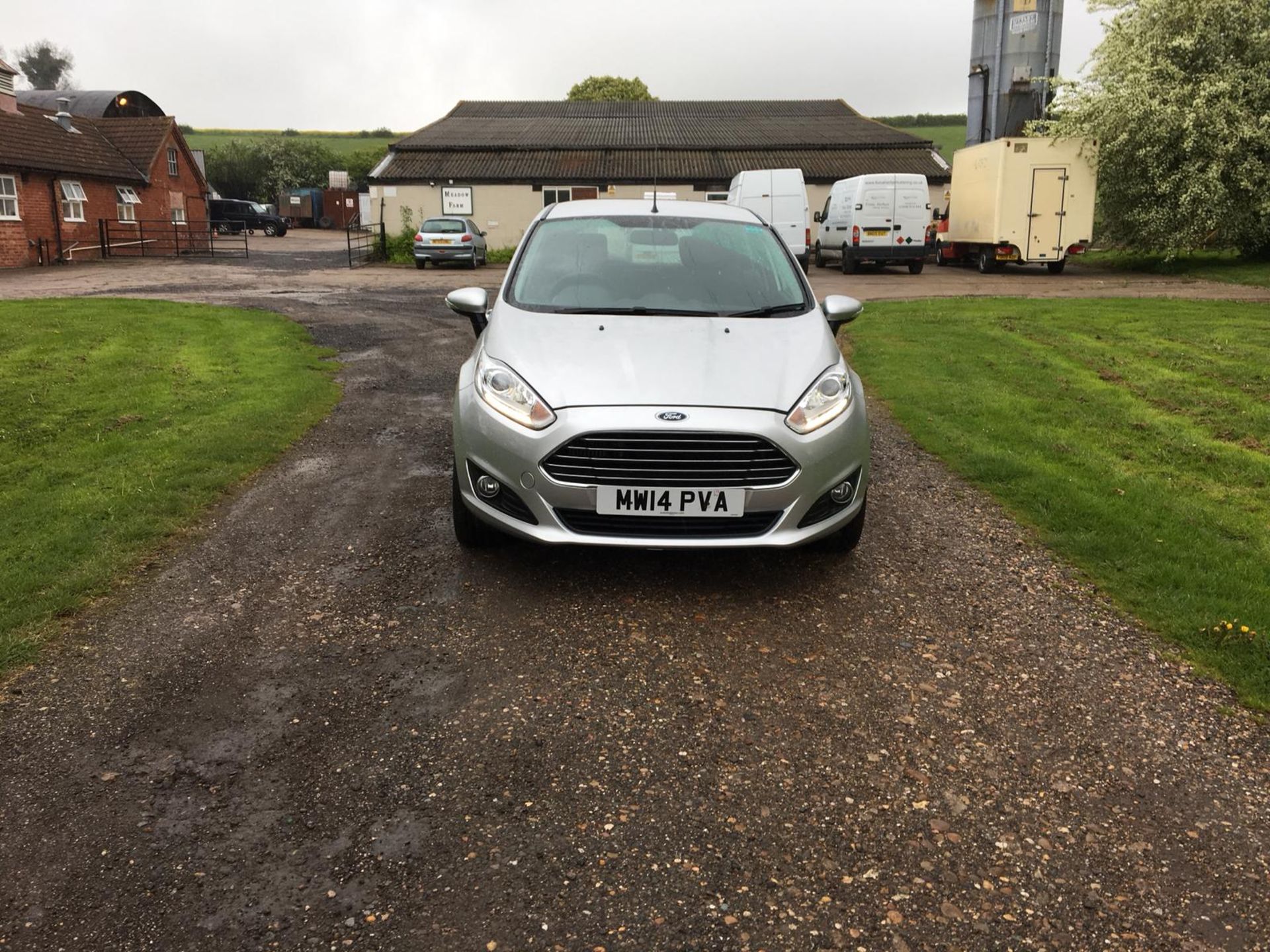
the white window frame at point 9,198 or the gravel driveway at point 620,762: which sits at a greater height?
the white window frame at point 9,198

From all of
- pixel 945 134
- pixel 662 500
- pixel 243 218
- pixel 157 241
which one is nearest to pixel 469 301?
pixel 662 500

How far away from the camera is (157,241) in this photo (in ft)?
Result: 123

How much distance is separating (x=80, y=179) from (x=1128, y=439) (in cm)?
3707

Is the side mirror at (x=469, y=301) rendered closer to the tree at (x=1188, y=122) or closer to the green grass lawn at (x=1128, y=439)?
the green grass lawn at (x=1128, y=439)

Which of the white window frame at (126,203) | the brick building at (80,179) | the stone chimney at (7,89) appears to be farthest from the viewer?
the white window frame at (126,203)

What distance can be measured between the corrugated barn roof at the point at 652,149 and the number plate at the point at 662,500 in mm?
34315

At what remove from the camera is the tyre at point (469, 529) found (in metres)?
4.88


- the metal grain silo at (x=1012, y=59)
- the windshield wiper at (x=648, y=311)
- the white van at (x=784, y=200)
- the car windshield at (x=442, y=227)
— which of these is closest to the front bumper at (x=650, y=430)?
the windshield wiper at (x=648, y=311)

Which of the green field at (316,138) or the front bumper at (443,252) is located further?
the green field at (316,138)

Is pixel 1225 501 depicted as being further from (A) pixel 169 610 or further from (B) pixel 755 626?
(A) pixel 169 610

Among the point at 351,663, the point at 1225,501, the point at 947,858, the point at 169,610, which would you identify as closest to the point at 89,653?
the point at 169,610

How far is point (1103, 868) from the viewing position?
8.89 feet

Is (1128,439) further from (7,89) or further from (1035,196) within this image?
(7,89)

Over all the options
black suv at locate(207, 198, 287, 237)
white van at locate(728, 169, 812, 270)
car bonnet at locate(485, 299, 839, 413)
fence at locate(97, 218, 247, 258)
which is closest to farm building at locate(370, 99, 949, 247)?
fence at locate(97, 218, 247, 258)
